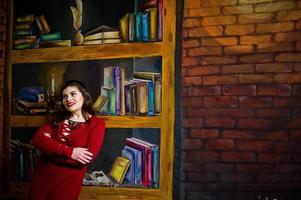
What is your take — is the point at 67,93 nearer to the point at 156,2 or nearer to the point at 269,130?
the point at 156,2

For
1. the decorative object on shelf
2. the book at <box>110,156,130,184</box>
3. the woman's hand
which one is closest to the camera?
the woman's hand

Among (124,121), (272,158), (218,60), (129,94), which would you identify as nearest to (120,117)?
(124,121)

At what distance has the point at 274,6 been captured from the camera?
248cm

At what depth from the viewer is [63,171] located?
233 cm

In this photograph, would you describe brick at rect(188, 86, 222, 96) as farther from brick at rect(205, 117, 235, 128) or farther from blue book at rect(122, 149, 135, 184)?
blue book at rect(122, 149, 135, 184)

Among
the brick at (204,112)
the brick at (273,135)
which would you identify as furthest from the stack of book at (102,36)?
the brick at (273,135)

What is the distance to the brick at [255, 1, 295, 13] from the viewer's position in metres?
2.46

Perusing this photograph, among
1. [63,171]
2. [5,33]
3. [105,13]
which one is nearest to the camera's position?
[63,171]

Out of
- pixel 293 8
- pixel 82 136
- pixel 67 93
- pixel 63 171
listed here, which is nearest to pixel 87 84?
pixel 67 93

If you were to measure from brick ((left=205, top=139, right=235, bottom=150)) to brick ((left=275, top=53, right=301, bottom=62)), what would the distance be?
0.73 meters

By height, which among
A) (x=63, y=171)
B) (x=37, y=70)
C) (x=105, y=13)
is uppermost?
(x=105, y=13)

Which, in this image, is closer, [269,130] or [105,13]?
[269,130]

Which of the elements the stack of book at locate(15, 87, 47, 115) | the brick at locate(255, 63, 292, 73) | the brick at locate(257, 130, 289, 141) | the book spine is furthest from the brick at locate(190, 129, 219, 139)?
the book spine

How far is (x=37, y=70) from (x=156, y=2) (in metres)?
1.32
